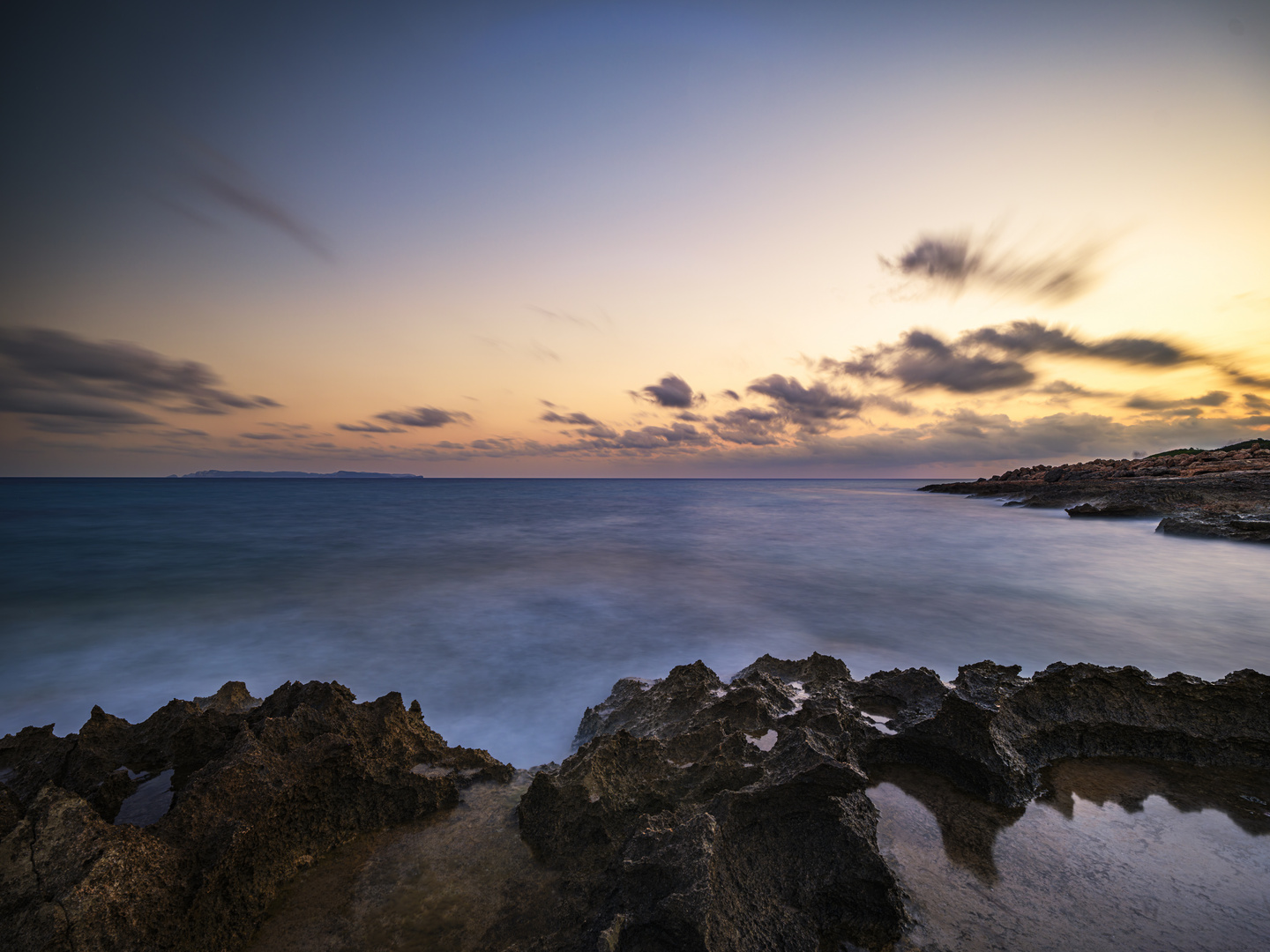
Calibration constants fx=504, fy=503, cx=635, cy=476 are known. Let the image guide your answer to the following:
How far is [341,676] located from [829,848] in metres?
6.49

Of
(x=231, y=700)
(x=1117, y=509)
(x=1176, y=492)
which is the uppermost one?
(x=1176, y=492)

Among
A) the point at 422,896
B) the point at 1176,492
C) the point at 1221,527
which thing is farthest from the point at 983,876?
the point at 1176,492

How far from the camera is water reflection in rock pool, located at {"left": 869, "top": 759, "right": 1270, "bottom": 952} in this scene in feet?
6.38

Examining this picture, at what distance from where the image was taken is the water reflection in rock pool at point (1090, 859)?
1945 mm

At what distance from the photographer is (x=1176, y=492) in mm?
19781

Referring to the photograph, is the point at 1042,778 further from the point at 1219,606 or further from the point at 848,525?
the point at 848,525

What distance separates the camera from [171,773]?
2998mm

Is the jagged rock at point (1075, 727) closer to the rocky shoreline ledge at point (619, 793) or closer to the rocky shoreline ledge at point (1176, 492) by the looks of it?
the rocky shoreline ledge at point (619, 793)

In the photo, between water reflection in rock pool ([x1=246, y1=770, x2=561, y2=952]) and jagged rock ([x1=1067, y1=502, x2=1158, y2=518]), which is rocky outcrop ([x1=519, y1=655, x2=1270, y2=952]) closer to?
water reflection in rock pool ([x1=246, y1=770, x2=561, y2=952])

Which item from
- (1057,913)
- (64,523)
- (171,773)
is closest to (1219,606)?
(1057,913)

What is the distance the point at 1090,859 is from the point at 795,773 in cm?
137

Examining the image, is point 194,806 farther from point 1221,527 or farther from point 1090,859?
point 1221,527

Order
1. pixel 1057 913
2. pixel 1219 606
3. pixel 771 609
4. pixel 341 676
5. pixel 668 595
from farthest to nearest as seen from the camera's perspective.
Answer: pixel 668 595 < pixel 771 609 < pixel 1219 606 < pixel 341 676 < pixel 1057 913

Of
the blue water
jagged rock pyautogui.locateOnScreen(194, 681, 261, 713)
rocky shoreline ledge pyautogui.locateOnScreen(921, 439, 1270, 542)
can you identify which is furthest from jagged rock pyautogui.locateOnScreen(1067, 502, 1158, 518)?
jagged rock pyautogui.locateOnScreen(194, 681, 261, 713)
